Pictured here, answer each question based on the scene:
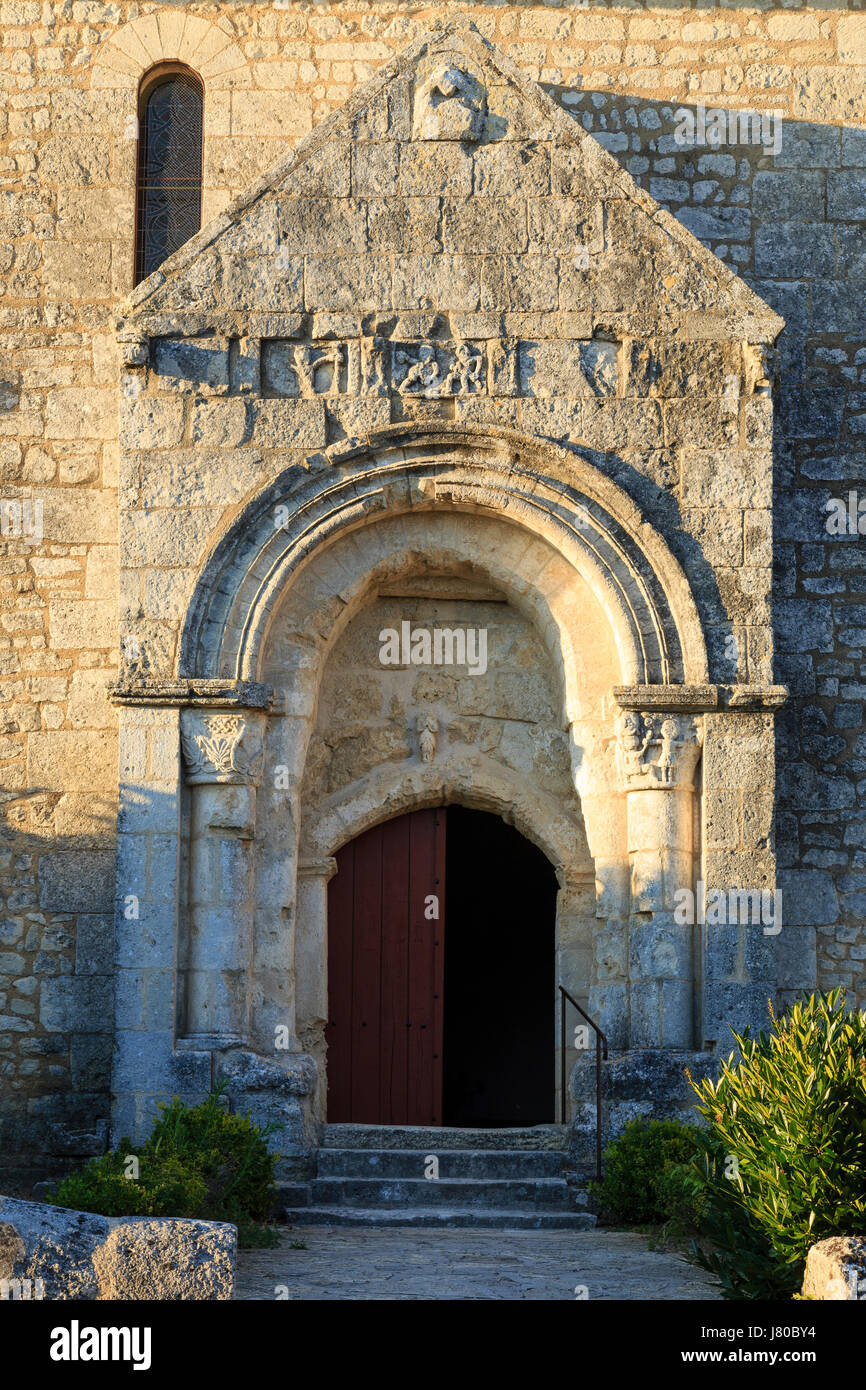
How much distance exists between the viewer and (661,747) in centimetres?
877

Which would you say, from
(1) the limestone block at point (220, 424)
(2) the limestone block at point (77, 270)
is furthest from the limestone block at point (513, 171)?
(2) the limestone block at point (77, 270)

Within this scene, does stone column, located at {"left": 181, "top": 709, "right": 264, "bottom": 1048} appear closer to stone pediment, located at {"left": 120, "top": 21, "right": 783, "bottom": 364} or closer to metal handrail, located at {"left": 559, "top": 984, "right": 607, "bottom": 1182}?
metal handrail, located at {"left": 559, "top": 984, "right": 607, "bottom": 1182}

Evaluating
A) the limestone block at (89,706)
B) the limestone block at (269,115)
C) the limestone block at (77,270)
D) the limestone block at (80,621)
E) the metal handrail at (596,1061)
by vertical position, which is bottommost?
the metal handrail at (596,1061)

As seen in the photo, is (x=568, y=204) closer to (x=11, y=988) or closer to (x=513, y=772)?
(x=513, y=772)

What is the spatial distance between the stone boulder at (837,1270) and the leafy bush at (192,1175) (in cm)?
265

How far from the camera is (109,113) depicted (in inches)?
412

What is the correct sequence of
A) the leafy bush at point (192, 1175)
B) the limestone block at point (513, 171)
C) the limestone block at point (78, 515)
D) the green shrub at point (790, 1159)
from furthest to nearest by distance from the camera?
the limestone block at point (78, 515) → the limestone block at point (513, 171) → the leafy bush at point (192, 1175) → the green shrub at point (790, 1159)

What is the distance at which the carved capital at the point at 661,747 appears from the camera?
345 inches

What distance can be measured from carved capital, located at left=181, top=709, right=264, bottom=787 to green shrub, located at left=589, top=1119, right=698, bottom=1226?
2638mm

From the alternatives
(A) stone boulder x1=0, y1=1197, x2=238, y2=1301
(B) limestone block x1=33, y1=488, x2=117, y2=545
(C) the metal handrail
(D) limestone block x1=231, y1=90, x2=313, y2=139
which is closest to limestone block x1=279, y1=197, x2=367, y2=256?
(D) limestone block x1=231, y1=90, x2=313, y2=139

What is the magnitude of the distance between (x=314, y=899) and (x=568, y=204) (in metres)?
4.02

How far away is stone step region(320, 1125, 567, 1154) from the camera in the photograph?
29.2 feet

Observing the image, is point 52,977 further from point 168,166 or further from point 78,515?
point 168,166

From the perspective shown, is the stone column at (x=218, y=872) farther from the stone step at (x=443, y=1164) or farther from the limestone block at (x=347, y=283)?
the limestone block at (x=347, y=283)
